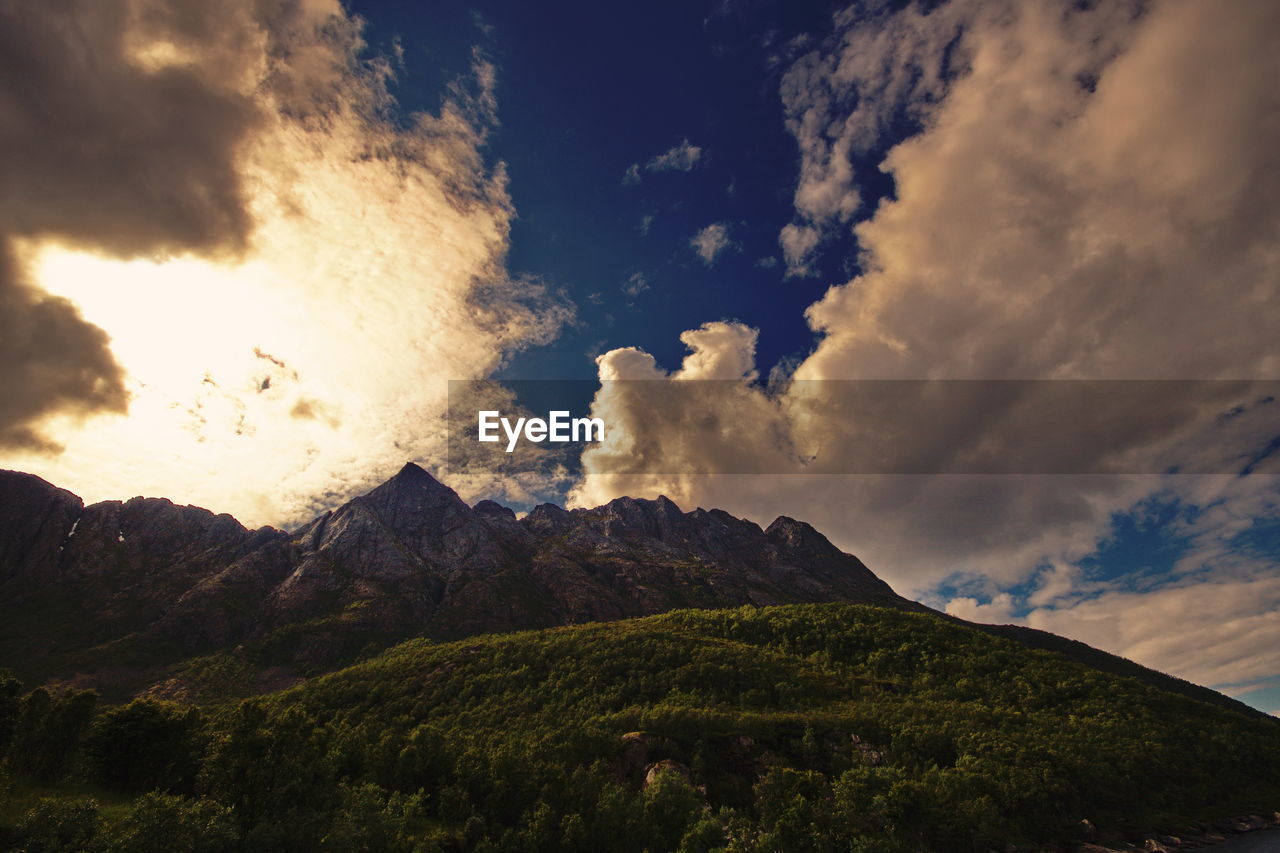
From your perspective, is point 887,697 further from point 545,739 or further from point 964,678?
point 545,739

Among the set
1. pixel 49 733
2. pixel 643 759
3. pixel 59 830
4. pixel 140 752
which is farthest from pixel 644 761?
pixel 49 733

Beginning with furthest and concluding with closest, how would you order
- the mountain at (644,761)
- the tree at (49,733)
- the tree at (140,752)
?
the tree at (140,752) → the tree at (49,733) → the mountain at (644,761)

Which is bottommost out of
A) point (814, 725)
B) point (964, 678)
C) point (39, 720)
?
point (39, 720)

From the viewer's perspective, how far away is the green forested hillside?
230ft

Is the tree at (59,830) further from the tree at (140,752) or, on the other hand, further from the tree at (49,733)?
the tree at (49,733)

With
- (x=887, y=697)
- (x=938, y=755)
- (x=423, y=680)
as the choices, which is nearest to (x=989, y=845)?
(x=938, y=755)

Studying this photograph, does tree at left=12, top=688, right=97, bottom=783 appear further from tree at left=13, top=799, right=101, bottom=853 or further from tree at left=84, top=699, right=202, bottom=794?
tree at left=13, top=799, right=101, bottom=853

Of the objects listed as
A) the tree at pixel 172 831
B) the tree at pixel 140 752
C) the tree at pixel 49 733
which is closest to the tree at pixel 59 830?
the tree at pixel 172 831

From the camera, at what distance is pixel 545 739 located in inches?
5148

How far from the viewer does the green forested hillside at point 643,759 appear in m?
70.2

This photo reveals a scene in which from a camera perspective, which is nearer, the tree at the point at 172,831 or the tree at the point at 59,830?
the tree at the point at 59,830

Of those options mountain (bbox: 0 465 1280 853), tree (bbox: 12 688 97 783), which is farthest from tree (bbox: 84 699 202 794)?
tree (bbox: 12 688 97 783)

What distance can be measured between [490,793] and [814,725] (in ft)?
309

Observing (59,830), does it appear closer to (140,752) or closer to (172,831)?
(172,831)
